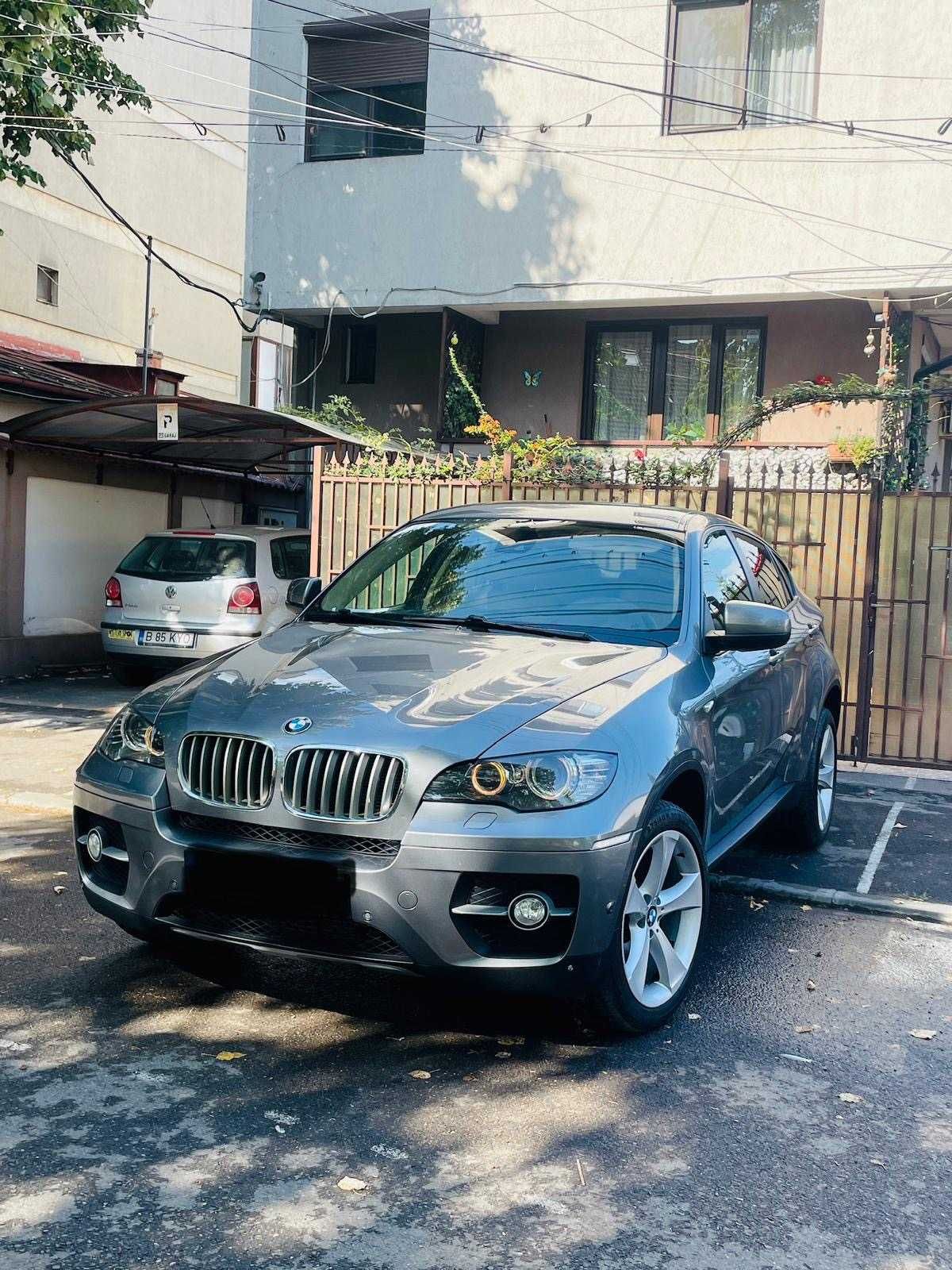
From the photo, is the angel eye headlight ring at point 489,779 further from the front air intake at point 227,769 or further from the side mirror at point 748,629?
the side mirror at point 748,629

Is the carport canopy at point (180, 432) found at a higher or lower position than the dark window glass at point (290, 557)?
higher

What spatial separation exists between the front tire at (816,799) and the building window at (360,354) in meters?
12.0

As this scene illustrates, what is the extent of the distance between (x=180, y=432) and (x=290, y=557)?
8.97ft

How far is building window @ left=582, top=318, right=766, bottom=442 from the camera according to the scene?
51.9 feet

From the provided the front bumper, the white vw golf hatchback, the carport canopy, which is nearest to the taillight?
the white vw golf hatchback

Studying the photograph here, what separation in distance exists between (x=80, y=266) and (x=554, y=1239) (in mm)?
18812

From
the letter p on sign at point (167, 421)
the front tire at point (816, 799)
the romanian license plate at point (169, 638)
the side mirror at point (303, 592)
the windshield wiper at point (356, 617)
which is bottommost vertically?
the front tire at point (816, 799)

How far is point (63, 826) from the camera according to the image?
278 inches

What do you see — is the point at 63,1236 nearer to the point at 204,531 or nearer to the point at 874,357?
the point at 204,531

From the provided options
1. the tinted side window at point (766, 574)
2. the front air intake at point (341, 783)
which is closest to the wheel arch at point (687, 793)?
the front air intake at point (341, 783)

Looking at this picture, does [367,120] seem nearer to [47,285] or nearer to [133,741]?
[47,285]

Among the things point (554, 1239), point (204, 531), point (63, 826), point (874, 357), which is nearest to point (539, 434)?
point (874, 357)

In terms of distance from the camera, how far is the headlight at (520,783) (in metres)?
3.76

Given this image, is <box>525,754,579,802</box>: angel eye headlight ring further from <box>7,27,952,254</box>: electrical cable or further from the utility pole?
the utility pole
